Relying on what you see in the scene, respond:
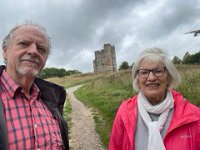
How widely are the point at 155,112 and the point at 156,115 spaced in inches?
1.8

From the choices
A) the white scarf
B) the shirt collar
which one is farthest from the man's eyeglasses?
the shirt collar

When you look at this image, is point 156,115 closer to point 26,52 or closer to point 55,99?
point 55,99

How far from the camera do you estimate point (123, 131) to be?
10.9ft

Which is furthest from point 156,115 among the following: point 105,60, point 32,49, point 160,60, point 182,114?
point 105,60

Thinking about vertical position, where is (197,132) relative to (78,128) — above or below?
above

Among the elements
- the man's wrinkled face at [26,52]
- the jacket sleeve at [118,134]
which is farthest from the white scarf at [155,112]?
the man's wrinkled face at [26,52]

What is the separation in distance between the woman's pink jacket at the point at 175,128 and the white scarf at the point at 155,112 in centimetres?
7

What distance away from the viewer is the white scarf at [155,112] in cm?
297

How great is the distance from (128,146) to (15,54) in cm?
141

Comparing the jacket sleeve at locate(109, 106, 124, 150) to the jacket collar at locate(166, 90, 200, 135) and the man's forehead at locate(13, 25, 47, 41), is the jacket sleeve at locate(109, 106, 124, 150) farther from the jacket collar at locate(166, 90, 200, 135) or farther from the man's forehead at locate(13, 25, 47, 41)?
the man's forehead at locate(13, 25, 47, 41)

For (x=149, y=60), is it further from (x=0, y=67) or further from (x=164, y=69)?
(x=0, y=67)

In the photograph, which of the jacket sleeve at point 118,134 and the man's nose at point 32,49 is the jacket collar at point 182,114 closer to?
the jacket sleeve at point 118,134

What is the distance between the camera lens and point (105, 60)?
62.9 m

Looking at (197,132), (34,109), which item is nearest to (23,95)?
(34,109)
